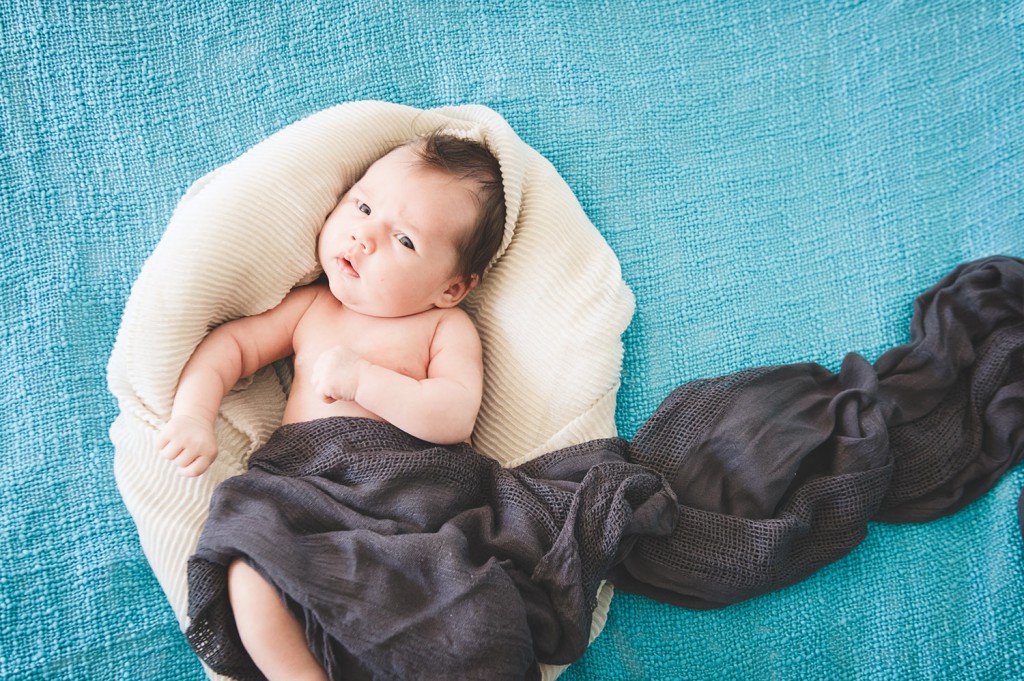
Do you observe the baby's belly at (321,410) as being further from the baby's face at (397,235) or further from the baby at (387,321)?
the baby's face at (397,235)

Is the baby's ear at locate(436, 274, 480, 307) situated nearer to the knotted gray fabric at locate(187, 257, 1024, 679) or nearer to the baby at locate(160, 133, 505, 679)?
the baby at locate(160, 133, 505, 679)

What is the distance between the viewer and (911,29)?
4.25ft

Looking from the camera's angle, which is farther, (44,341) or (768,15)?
(768,15)

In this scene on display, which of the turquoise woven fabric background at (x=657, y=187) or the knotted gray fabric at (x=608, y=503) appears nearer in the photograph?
the knotted gray fabric at (x=608, y=503)

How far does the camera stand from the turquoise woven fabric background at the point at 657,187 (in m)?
1.07

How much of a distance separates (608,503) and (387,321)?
1.30ft

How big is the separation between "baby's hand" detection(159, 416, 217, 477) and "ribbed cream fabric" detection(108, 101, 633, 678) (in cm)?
6

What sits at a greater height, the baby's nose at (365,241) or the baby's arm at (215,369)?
the baby's nose at (365,241)

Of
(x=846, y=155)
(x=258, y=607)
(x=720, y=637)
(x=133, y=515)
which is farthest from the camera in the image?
(x=846, y=155)

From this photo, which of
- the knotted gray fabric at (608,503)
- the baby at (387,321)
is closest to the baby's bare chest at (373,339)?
the baby at (387,321)

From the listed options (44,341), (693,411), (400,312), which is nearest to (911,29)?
(693,411)

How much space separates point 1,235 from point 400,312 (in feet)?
1.96

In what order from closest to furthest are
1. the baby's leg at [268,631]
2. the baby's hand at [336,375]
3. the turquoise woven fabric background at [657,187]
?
the baby's leg at [268,631] → the baby's hand at [336,375] → the turquoise woven fabric background at [657,187]

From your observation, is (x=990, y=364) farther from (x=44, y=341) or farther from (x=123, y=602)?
(x=44, y=341)
